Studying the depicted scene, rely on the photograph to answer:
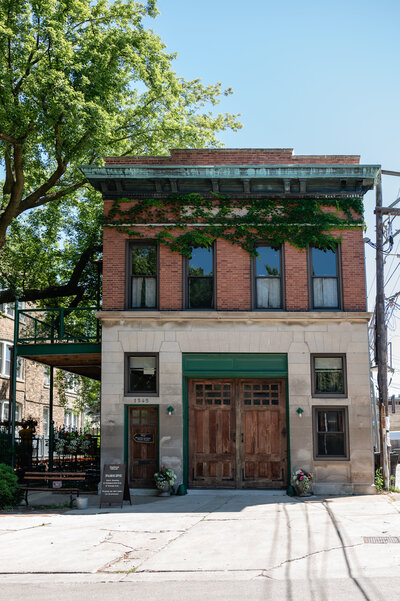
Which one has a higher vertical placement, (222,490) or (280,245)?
(280,245)

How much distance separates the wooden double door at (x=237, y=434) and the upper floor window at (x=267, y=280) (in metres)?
2.23

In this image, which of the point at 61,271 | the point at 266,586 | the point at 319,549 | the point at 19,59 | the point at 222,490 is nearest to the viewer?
the point at 266,586

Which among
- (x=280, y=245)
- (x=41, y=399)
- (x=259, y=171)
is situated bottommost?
(x=41, y=399)

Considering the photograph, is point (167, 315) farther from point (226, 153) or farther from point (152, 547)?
point (152, 547)

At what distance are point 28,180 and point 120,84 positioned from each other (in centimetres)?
600

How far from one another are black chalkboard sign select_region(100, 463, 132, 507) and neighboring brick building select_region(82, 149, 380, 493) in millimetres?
2425

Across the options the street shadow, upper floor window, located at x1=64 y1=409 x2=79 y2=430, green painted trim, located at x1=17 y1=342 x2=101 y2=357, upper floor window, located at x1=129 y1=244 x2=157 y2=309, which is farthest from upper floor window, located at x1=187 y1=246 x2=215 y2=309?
upper floor window, located at x1=64 y1=409 x2=79 y2=430

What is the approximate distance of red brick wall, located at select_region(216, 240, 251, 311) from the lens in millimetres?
18906

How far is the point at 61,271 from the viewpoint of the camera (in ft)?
92.4

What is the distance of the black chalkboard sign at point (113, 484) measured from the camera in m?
15.7

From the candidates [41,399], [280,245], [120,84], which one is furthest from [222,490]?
[41,399]

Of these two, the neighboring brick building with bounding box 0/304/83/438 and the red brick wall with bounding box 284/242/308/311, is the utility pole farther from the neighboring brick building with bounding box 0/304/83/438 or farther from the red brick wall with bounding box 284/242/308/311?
the neighboring brick building with bounding box 0/304/83/438

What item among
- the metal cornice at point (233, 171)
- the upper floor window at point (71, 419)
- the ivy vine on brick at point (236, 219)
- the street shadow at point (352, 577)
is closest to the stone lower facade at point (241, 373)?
the ivy vine on brick at point (236, 219)

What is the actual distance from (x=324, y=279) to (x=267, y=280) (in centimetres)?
164
